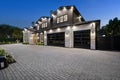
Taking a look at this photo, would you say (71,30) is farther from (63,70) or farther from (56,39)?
(63,70)

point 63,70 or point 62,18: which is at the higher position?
point 62,18

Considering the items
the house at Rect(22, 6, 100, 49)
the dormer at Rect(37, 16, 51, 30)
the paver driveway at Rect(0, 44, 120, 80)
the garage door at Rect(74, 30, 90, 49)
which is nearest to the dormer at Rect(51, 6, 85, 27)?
the house at Rect(22, 6, 100, 49)

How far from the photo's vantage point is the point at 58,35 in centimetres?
2578

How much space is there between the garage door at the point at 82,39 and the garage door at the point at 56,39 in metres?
3.52

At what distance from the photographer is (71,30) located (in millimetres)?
22469

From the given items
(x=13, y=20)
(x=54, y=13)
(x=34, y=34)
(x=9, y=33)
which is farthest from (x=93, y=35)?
(x=13, y=20)

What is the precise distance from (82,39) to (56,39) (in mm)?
7458

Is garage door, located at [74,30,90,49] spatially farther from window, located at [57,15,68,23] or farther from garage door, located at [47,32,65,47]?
window, located at [57,15,68,23]

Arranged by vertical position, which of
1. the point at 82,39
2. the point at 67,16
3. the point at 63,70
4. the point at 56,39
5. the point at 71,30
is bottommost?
the point at 63,70

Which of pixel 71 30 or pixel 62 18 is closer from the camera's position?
pixel 71 30

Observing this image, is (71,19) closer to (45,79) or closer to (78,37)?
(78,37)

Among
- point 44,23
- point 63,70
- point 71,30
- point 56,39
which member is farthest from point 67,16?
point 63,70

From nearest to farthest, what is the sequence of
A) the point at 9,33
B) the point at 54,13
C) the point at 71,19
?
the point at 71,19, the point at 54,13, the point at 9,33

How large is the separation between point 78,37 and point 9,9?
156787 millimetres
